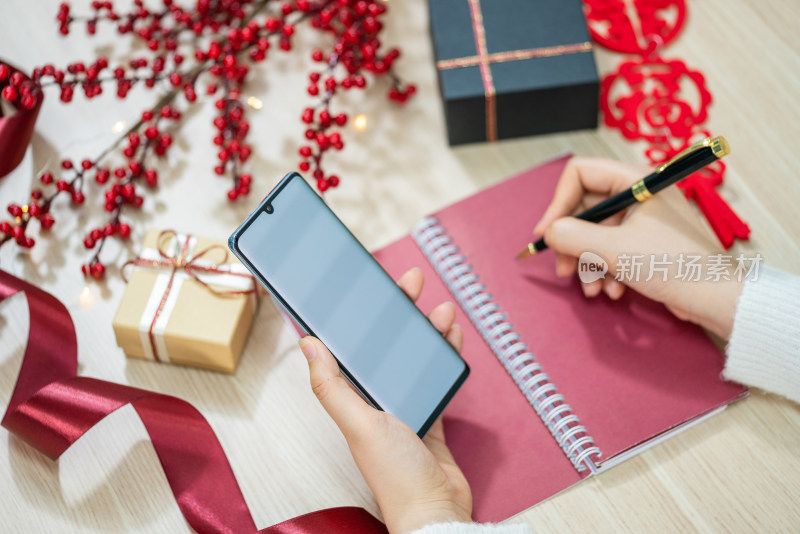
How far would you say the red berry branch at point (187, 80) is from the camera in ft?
2.79

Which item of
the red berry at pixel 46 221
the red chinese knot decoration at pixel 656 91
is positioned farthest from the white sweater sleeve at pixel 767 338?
the red berry at pixel 46 221

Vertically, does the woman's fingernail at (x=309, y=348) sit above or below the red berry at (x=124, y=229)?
below

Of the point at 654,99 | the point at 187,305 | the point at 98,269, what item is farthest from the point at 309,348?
the point at 654,99

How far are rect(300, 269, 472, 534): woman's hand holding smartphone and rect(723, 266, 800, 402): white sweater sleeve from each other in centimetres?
35

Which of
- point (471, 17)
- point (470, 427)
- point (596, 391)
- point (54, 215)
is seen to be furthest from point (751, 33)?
point (54, 215)

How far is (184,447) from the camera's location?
2.41 feet

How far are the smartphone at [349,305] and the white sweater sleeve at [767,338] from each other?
31 cm

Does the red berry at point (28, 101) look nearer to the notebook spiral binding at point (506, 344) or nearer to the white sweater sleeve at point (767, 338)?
the notebook spiral binding at point (506, 344)

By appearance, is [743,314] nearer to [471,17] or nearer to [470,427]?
[470,427]

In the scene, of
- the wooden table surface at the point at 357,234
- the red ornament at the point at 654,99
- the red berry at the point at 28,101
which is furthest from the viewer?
the red ornament at the point at 654,99

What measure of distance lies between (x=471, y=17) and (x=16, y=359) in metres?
0.71

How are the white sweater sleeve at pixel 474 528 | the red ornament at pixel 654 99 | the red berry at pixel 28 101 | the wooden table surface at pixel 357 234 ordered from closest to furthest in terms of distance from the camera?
the white sweater sleeve at pixel 474 528, the wooden table surface at pixel 357 234, the red berry at pixel 28 101, the red ornament at pixel 654 99

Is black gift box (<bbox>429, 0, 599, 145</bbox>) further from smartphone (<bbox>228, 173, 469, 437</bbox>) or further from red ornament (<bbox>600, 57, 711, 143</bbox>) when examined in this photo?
smartphone (<bbox>228, 173, 469, 437</bbox>)

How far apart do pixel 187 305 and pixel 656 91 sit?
26.9 inches
